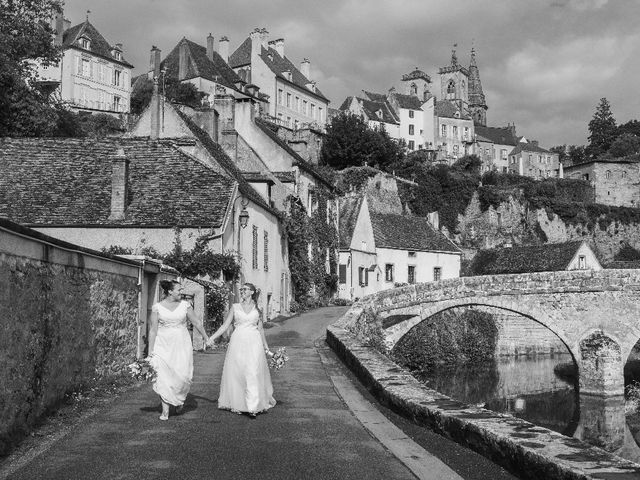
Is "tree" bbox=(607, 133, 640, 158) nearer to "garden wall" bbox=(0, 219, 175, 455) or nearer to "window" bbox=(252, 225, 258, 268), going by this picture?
"window" bbox=(252, 225, 258, 268)

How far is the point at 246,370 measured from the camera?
8766 millimetres

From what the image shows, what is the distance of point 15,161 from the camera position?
77.5 ft

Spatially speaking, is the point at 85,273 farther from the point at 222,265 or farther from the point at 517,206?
the point at 517,206

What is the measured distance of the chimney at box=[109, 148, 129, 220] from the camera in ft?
70.1

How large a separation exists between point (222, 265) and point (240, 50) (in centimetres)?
6316

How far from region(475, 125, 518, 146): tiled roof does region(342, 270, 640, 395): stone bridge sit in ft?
309

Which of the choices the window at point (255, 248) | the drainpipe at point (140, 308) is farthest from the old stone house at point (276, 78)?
the drainpipe at point (140, 308)

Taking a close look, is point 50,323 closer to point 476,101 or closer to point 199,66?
point 199,66

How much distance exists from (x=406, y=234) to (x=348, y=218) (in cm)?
623

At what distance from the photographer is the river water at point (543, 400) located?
79.9ft

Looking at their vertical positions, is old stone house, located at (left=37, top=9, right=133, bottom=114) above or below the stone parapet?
above

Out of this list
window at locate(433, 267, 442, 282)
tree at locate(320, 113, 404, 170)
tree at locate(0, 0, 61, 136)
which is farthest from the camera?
tree at locate(320, 113, 404, 170)

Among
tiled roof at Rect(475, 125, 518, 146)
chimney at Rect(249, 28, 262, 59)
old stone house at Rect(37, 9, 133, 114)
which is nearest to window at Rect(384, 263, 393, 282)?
old stone house at Rect(37, 9, 133, 114)

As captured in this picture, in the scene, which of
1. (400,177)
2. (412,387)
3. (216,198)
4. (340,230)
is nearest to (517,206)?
(400,177)
